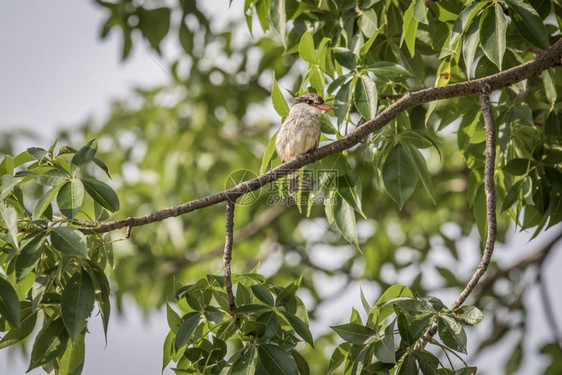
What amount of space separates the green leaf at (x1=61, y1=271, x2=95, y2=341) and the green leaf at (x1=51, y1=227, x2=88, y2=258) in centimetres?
21

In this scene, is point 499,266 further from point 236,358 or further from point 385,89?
point 236,358

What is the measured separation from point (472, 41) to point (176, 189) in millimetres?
4056

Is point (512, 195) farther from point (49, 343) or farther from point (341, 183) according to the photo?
point (49, 343)

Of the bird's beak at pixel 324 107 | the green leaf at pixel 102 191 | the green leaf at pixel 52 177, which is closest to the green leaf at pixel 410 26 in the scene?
the bird's beak at pixel 324 107

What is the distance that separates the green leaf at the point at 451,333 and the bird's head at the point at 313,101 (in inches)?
56.1

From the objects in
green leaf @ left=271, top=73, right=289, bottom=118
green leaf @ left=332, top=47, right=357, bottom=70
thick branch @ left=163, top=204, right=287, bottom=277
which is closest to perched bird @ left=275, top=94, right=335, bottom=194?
green leaf @ left=271, top=73, right=289, bottom=118

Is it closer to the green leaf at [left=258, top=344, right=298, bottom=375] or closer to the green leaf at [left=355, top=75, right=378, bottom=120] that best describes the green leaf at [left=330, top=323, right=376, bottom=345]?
the green leaf at [left=258, top=344, right=298, bottom=375]

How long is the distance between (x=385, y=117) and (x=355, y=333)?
0.81m

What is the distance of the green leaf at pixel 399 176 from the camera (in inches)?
→ 111

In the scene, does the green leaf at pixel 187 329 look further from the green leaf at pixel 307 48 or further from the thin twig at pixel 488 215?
the green leaf at pixel 307 48

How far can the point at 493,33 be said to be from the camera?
2523 mm

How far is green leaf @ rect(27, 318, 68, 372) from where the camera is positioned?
7.67 ft

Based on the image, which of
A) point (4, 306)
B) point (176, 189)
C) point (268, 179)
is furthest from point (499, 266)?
point (4, 306)

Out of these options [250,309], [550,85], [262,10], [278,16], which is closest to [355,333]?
[250,309]
